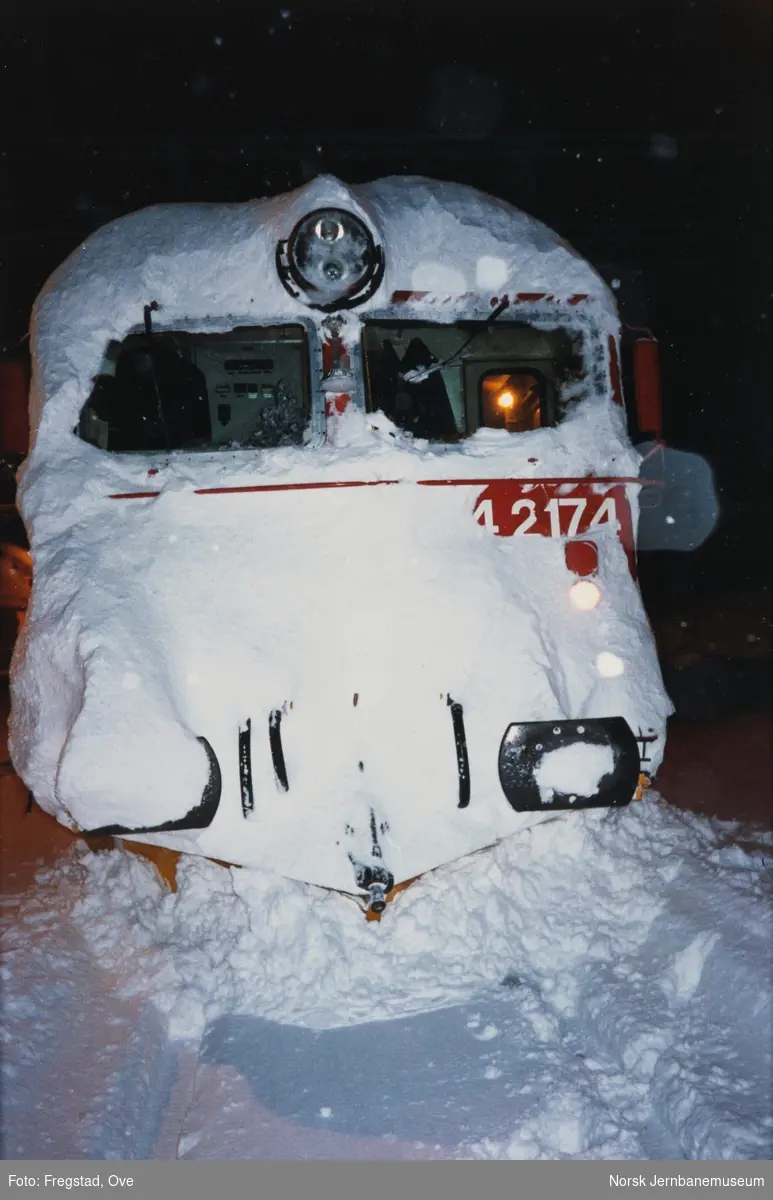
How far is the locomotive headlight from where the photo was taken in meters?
2.89

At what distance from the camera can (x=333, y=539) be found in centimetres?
278

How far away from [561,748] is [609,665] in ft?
1.55

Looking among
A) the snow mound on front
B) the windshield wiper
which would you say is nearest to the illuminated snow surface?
the snow mound on front

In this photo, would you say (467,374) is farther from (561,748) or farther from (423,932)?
(423,932)

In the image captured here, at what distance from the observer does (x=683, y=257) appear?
14469mm

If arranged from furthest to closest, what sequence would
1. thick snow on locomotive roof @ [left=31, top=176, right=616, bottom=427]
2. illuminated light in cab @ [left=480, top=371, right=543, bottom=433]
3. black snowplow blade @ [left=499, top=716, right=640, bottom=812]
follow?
illuminated light in cab @ [left=480, top=371, right=543, bottom=433]
thick snow on locomotive roof @ [left=31, top=176, right=616, bottom=427]
black snowplow blade @ [left=499, top=716, right=640, bottom=812]

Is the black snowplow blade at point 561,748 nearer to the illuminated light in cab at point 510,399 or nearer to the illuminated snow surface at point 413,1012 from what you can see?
the illuminated snow surface at point 413,1012

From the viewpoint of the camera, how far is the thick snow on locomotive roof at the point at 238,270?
302cm

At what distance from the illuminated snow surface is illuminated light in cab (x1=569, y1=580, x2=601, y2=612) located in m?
0.87

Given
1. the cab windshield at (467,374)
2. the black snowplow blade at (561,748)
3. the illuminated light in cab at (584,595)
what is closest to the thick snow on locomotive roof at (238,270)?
the cab windshield at (467,374)

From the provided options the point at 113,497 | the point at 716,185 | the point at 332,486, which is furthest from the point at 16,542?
the point at 716,185

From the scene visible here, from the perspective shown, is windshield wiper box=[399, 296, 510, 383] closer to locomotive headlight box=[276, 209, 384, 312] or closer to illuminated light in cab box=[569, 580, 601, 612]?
locomotive headlight box=[276, 209, 384, 312]

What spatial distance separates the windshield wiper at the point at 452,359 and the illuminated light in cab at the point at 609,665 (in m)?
1.33

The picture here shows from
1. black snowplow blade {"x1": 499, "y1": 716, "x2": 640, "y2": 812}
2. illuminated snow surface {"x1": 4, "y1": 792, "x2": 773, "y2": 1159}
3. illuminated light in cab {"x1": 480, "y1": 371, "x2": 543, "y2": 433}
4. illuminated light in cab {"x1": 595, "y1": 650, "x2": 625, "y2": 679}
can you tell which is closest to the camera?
illuminated snow surface {"x1": 4, "y1": 792, "x2": 773, "y2": 1159}
